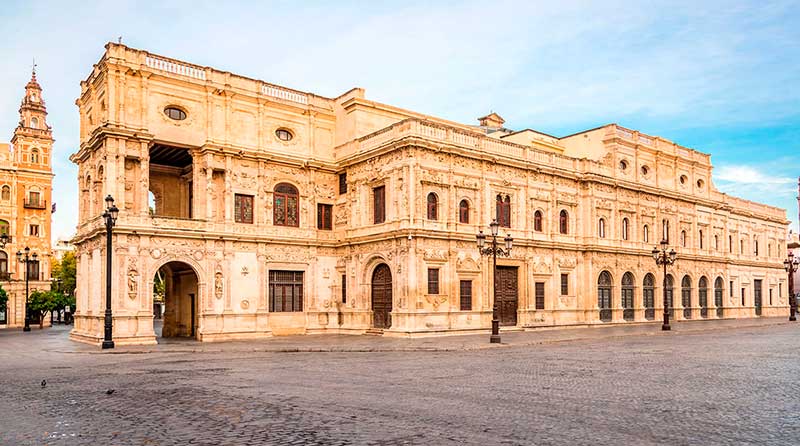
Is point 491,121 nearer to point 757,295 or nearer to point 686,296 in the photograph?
point 686,296

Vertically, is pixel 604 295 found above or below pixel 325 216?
below

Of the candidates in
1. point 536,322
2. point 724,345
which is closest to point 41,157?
point 536,322

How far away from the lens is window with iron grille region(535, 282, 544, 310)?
125 ft

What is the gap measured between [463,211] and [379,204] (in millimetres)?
4228

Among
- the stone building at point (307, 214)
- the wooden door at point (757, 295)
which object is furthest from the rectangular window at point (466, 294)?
the wooden door at point (757, 295)

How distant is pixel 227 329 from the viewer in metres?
31.7

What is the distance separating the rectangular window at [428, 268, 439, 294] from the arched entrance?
11.3 m

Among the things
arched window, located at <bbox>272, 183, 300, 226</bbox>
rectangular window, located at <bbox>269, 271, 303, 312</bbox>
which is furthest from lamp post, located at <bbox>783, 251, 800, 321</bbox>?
arched window, located at <bbox>272, 183, 300, 226</bbox>

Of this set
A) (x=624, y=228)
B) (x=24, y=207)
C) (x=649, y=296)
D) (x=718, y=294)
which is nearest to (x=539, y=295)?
(x=624, y=228)

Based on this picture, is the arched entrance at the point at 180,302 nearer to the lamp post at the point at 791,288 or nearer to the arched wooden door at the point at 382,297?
the arched wooden door at the point at 382,297

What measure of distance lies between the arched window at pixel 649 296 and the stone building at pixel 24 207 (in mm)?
46125

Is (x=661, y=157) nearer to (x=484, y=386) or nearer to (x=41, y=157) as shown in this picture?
(x=484, y=386)

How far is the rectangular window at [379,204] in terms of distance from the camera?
112 feet

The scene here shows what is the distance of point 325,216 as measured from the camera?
119 ft
